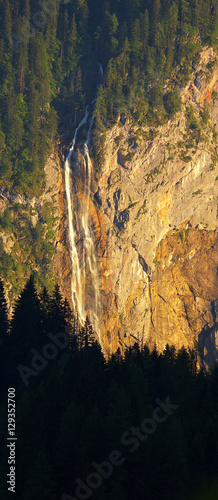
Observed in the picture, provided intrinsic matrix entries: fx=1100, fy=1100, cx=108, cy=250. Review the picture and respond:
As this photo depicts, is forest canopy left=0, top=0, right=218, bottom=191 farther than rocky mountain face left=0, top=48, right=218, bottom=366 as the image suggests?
Yes

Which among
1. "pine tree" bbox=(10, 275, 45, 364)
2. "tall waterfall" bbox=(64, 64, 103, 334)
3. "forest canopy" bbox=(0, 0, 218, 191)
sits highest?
"forest canopy" bbox=(0, 0, 218, 191)

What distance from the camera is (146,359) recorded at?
7531cm

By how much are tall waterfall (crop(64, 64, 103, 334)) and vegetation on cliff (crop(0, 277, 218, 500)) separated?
54.4m

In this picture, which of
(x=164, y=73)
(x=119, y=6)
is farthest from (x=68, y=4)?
(x=164, y=73)

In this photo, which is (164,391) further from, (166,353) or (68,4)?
(68,4)

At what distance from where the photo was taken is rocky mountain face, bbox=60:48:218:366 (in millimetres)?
126188

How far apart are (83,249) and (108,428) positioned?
70.5 m

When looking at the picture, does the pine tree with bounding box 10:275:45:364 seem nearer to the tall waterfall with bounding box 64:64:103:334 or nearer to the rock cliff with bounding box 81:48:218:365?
the rock cliff with bounding box 81:48:218:365

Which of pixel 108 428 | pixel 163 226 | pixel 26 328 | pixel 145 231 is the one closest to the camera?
pixel 108 428

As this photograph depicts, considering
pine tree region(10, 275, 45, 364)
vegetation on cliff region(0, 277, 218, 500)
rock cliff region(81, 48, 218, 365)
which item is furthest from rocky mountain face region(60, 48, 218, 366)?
vegetation on cliff region(0, 277, 218, 500)

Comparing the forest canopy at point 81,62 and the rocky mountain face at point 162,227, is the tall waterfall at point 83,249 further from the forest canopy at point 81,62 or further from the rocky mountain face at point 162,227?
the forest canopy at point 81,62

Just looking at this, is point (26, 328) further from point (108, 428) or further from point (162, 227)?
point (162, 227)

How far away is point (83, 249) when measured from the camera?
126 m

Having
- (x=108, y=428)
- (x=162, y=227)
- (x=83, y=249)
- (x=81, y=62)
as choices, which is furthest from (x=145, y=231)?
(x=108, y=428)
